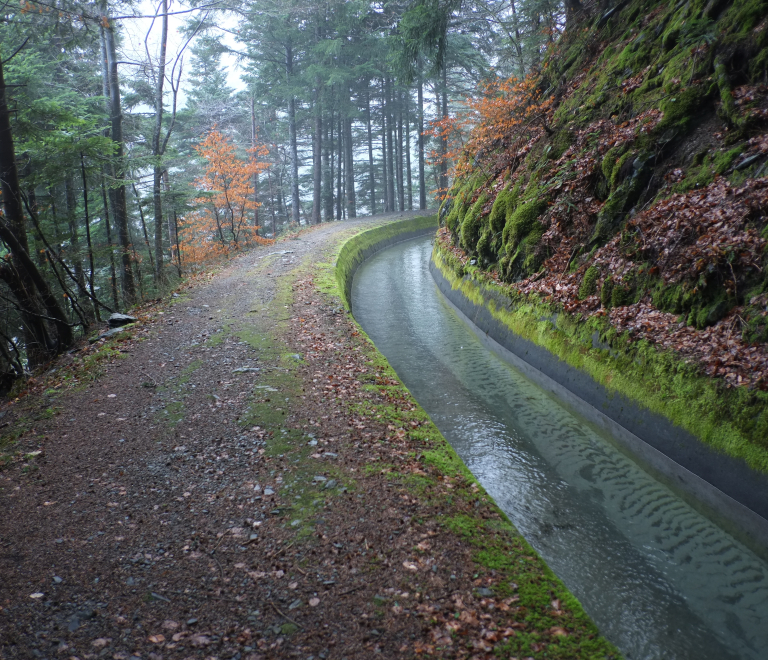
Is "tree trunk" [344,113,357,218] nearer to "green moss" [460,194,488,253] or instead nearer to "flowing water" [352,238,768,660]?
"green moss" [460,194,488,253]

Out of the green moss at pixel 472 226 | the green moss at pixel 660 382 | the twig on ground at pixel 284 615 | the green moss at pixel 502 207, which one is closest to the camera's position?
the twig on ground at pixel 284 615

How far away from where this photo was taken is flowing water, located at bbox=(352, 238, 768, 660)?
3.99 m

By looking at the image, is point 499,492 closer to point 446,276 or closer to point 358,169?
point 446,276

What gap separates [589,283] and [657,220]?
1.46 m

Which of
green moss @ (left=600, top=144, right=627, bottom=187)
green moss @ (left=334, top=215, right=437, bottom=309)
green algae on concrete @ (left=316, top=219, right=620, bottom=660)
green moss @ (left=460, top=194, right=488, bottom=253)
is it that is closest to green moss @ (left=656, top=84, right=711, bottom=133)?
green moss @ (left=600, top=144, right=627, bottom=187)

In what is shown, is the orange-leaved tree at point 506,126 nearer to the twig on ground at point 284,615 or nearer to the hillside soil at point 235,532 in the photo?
the hillside soil at point 235,532

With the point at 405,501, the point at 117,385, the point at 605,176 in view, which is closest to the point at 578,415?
the point at 405,501

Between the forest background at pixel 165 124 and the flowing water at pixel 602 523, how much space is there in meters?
8.04

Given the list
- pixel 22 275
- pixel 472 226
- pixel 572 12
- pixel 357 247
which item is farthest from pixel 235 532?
pixel 357 247

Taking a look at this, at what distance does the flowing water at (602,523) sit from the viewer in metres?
3.99

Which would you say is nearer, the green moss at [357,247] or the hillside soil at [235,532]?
the hillside soil at [235,532]

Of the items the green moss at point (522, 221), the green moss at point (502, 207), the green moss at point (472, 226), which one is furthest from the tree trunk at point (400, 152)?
the green moss at point (522, 221)

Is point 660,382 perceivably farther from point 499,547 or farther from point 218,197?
point 218,197

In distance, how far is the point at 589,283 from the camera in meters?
8.34
